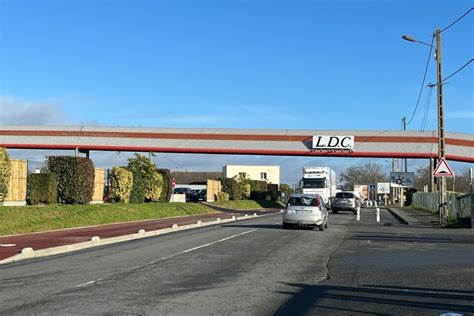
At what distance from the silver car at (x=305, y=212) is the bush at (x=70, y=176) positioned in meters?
11.6

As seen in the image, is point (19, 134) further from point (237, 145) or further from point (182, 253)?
point (182, 253)

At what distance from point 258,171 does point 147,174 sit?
89.2 m

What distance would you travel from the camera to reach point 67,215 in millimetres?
27656

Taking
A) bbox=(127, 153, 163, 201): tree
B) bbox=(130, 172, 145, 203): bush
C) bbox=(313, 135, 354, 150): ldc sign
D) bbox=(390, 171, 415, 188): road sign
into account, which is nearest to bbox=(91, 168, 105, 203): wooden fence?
bbox=(130, 172, 145, 203): bush

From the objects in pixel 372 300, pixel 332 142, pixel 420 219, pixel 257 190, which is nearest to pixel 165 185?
pixel 420 219

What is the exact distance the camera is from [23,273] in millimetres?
12680

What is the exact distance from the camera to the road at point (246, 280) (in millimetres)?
8945

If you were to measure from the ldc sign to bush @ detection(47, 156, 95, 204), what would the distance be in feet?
108

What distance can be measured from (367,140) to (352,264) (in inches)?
1900

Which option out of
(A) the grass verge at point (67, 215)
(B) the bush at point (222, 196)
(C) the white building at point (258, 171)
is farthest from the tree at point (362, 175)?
(A) the grass verge at point (67, 215)

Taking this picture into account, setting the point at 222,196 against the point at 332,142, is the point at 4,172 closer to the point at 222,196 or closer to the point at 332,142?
the point at 222,196

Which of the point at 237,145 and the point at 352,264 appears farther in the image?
the point at 237,145

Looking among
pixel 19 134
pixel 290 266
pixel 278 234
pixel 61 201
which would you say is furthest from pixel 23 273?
pixel 19 134

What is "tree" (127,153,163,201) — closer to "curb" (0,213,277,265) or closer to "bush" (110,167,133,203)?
"bush" (110,167,133,203)
